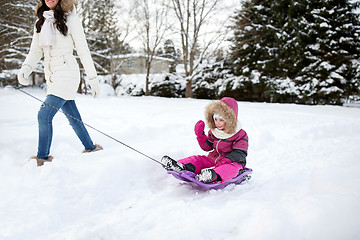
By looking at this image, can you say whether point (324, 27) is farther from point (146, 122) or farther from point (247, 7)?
point (146, 122)

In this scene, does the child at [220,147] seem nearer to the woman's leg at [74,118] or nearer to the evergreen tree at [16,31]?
the woman's leg at [74,118]

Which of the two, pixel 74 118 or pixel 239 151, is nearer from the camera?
pixel 239 151

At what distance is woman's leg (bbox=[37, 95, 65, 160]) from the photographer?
2518 mm

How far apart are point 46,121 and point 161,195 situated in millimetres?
1385

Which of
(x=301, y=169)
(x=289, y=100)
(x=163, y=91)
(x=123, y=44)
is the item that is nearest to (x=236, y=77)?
(x=289, y=100)

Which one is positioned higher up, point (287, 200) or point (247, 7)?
point (247, 7)

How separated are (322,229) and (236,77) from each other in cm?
1358

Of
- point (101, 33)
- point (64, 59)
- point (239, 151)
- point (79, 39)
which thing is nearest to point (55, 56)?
point (64, 59)

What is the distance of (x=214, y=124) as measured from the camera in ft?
9.16

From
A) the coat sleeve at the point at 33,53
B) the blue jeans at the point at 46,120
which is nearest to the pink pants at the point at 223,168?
the blue jeans at the point at 46,120

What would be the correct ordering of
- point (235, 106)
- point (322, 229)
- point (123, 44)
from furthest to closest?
point (123, 44)
point (235, 106)
point (322, 229)

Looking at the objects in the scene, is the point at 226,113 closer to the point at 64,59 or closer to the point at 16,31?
the point at 64,59

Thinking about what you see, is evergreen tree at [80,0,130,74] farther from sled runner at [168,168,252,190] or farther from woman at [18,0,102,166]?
sled runner at [168,168,252,190]

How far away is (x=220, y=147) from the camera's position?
263cm
